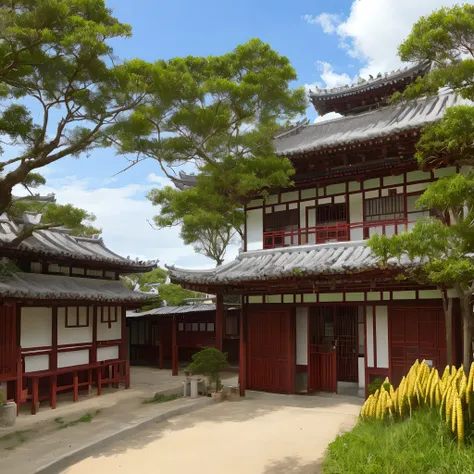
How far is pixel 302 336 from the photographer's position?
15273 millimetres

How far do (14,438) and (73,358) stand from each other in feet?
16.4

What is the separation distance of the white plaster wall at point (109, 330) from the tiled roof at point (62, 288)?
1.15 metres

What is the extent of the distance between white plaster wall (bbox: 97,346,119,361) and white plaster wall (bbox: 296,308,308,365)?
655cm

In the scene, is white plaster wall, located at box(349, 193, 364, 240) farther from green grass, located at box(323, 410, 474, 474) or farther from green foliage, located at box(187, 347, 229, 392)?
green grass, located at box(323, 410, 474, 474)

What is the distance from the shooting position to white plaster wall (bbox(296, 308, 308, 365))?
1514 centimetres

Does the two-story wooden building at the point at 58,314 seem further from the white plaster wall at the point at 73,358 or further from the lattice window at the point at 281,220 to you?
the lattice window at the point at 281,220

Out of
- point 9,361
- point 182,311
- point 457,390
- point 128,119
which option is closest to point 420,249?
point 457,390

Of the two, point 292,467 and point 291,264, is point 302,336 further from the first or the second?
point 292,467

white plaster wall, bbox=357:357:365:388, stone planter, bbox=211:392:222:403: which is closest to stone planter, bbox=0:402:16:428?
stone planter, bbox=211:392:222:403

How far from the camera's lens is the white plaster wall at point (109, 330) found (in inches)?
675

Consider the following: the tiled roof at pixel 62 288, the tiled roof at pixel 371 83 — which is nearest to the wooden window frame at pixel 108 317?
the tiled roof at pixel 62 288

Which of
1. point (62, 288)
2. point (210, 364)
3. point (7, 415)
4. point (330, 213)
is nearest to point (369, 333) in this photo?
point (330, 213)

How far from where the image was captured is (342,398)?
14281 mm

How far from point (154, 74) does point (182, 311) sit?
48.1 ft
